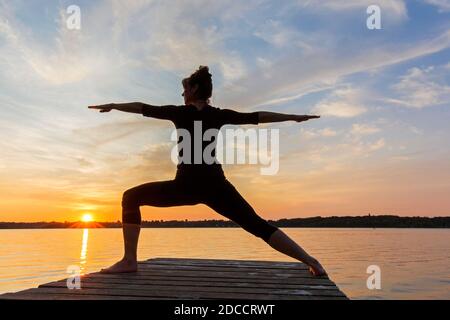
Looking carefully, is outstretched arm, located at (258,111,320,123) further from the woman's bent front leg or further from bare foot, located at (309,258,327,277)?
bare foot, located at (309,258,327,277)

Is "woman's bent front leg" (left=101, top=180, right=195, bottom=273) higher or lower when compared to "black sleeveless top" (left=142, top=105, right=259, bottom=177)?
lower

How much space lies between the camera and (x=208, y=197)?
614cm

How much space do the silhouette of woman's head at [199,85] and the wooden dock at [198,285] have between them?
97.5 inches

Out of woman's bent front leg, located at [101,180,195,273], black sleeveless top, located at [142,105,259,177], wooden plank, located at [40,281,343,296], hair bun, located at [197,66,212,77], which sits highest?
hair bun, located at [197,66,212,77]

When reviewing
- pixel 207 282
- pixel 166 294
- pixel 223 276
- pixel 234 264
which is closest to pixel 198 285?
pixel 207 282

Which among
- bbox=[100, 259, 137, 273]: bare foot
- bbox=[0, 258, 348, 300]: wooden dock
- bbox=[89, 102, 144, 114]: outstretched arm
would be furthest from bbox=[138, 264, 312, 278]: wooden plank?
bbox=[89, 102, 144, 114]: outstretched arm

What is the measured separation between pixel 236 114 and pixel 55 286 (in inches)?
126

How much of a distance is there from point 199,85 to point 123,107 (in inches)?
41.7

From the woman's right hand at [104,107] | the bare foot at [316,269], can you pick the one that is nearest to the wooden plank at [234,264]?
the bare foot at [316,269]

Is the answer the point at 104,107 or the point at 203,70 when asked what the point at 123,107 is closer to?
the point at 104,107

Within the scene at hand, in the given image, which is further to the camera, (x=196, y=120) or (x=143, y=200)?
(x=143, y=200)

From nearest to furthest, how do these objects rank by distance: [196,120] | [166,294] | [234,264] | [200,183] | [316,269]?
[166,294]
[200,183]
[196,120]
[316,269]
[234,264]

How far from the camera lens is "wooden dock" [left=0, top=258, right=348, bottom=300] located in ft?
17.6
